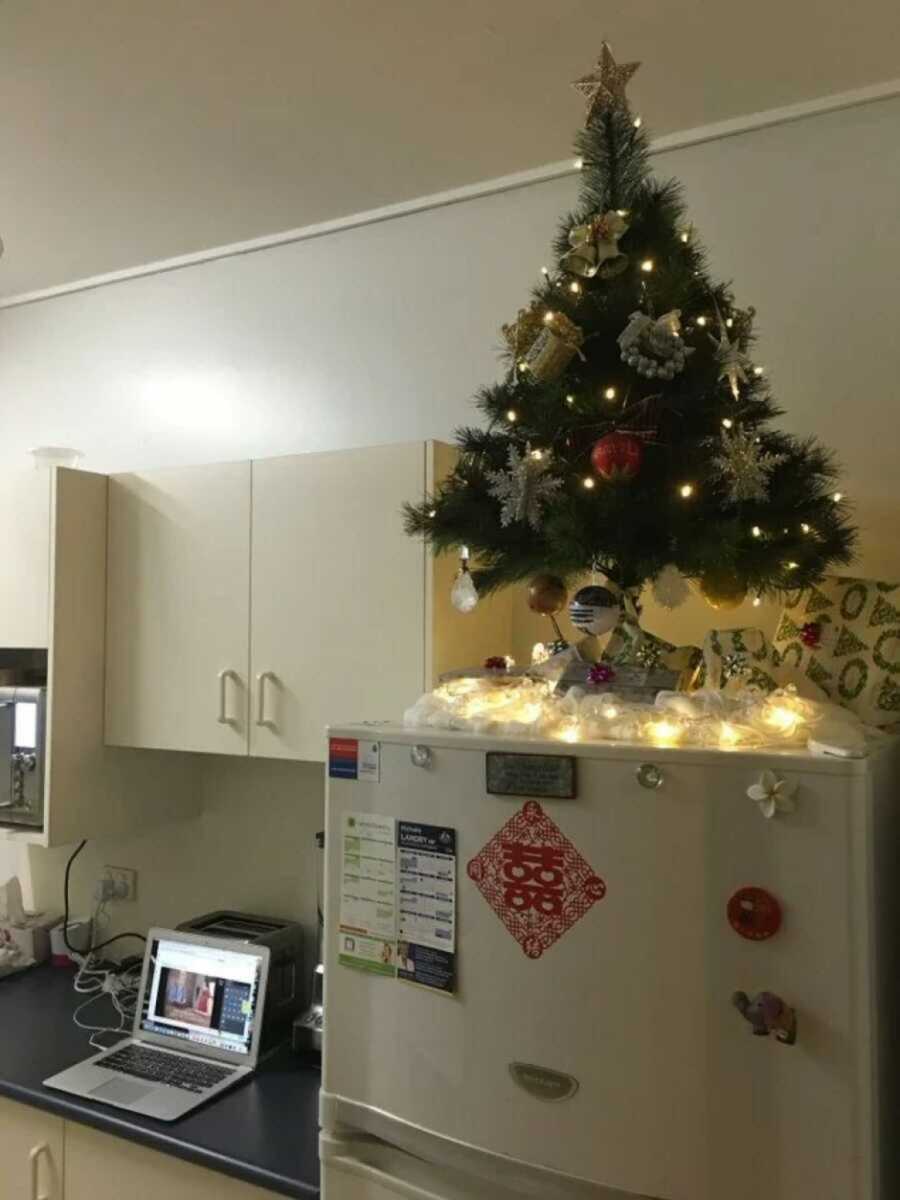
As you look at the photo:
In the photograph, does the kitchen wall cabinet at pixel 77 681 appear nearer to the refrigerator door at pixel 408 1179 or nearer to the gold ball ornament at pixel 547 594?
the refrigerator door at pixel 408 1179

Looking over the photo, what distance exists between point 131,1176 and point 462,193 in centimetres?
215

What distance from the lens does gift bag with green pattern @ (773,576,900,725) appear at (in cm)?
147

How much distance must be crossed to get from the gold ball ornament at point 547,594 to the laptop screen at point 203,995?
1.08 meters

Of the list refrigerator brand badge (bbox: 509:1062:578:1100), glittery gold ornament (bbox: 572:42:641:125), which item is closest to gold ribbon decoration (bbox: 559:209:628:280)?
glittery gold ornament (bbox: 572:42:641:125)

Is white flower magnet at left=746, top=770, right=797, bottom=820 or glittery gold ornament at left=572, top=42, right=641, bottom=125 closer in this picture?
white flower magnet at left=746, top=770, right=797, bottom=820

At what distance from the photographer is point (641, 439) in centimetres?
139

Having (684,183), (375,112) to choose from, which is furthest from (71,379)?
(684,183)

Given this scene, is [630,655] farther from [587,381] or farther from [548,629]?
[548,629]

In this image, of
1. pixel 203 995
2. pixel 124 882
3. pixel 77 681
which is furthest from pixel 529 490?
pixel 124 882

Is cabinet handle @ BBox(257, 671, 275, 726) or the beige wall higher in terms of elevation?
the beige wall

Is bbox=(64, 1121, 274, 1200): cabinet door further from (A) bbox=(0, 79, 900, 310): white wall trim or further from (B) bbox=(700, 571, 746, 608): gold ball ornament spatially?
(A) bbox=(0, 79, 900, 310): white wall trim

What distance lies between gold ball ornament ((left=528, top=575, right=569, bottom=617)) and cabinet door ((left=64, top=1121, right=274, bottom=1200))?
1104mm

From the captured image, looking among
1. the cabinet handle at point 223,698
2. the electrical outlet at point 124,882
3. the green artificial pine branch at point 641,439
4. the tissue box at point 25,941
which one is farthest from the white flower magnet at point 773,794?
the tissue box at point 25,941

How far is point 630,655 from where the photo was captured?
4.94ft
